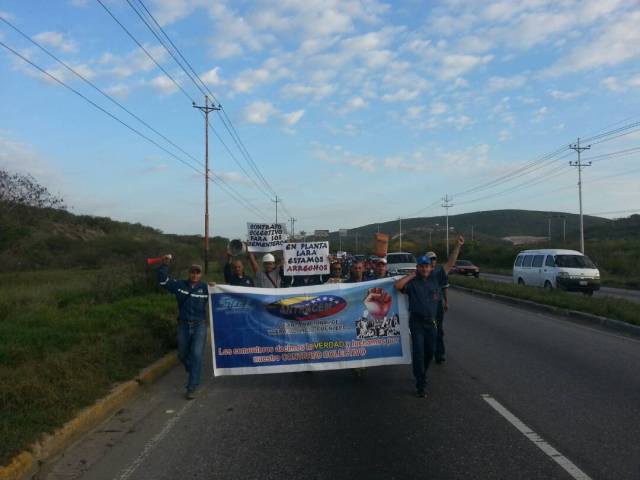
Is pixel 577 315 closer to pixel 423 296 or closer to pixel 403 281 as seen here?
pixel 403 281

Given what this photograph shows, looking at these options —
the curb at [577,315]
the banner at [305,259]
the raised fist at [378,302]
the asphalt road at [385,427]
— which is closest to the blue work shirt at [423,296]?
the raised fist at [378,302]

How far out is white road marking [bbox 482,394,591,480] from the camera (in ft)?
15.4

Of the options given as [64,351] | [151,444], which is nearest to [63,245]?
[64,351]

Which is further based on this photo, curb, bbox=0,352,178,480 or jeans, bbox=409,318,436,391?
jeans, bbox=409,318,436,391

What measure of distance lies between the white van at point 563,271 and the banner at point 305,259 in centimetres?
1482

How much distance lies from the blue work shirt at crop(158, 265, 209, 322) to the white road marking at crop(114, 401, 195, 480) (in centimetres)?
111

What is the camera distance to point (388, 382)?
320 inches

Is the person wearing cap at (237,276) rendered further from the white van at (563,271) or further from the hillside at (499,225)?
the hillside at (499,225)

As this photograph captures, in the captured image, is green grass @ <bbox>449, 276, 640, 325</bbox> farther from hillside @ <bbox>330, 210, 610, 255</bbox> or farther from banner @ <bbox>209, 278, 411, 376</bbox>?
hillside @ <bbox>330, 210, 610, 255</bbox>

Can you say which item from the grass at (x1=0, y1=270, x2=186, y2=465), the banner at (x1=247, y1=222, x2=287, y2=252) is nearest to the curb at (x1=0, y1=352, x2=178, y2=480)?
the grass at (x1=0, y1=270, x2=186, y2=465)

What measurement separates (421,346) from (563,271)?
707 inches

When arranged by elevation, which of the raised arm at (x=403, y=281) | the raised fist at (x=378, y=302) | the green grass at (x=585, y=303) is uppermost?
the raised arm at (x=403, y=281)

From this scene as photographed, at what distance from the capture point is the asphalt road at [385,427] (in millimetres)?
4918

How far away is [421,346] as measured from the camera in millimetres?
7340
